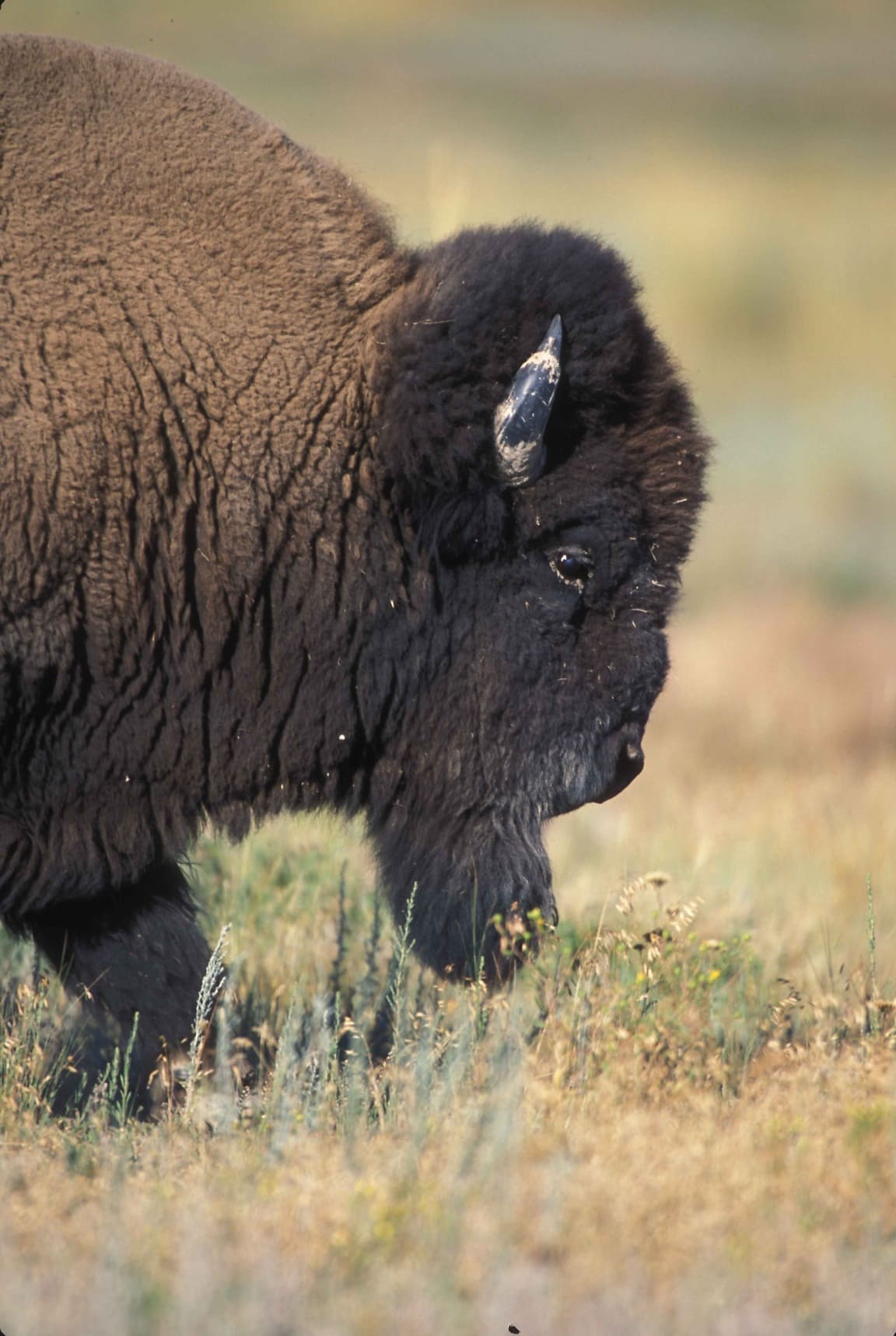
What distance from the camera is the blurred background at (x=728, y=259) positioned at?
269 inches

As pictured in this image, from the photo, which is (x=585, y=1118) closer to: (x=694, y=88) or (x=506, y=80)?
(x=506, y=80)

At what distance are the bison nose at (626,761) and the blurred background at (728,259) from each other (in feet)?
1.34

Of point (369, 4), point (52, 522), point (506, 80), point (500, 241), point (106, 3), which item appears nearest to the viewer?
point (52, 522)

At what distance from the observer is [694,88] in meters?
28.6

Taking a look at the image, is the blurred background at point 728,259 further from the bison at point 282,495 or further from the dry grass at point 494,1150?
the dry grass at point 494,1150

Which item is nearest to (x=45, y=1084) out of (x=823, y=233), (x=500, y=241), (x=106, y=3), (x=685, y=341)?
(x=500, y=241)

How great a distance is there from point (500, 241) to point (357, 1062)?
6.28 feet

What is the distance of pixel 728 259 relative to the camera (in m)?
26.3

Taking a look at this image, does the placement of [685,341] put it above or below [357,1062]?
above

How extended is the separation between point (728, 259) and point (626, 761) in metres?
23.8

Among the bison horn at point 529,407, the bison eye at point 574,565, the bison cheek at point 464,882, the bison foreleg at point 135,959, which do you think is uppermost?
the bison horn at point 529,407

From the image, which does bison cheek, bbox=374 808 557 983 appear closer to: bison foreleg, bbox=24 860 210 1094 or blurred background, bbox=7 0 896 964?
bison foreleg, bbox=24 860 210 1094

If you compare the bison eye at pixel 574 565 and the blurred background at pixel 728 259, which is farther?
the blurred background at pixel 728 259

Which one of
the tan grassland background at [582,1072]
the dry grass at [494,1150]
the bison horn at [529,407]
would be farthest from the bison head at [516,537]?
the dry grass at [494,1150]
